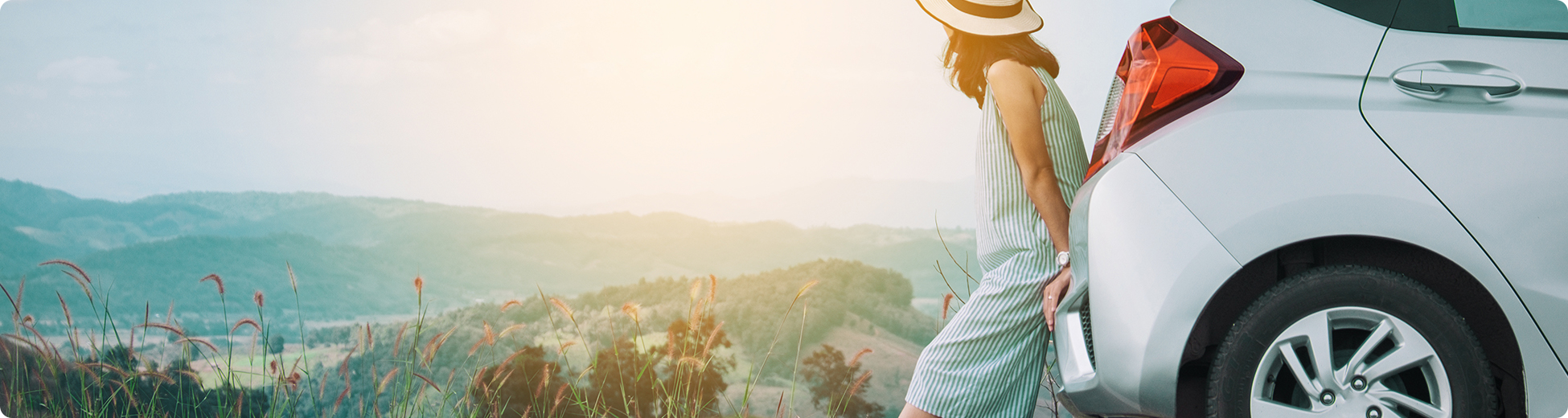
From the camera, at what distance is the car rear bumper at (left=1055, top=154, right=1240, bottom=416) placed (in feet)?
4.62

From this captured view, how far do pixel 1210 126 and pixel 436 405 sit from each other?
2.74 metres

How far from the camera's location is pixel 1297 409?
1.40 metres

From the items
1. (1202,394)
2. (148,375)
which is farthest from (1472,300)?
(148,375)

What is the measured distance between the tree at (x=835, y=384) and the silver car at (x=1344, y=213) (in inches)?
70.7

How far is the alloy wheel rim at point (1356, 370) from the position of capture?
1380mm

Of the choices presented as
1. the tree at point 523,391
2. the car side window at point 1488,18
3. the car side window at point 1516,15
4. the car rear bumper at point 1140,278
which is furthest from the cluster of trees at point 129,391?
the car side window at point 1516,15

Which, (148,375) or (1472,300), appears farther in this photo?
(148,375)

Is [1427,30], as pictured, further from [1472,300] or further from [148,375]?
[148,375]

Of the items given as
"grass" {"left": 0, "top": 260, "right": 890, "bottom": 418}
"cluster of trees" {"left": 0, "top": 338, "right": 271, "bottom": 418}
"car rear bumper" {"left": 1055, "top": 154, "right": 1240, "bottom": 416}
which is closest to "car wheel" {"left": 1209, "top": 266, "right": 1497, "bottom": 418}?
"car rear bumper" {"left": 1055, "top": 154, "right": 1240, "bottom": 416}

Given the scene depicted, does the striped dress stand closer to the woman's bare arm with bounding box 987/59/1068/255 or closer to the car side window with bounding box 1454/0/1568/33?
the woman's bare arm with bounding box 987/59/1068/255

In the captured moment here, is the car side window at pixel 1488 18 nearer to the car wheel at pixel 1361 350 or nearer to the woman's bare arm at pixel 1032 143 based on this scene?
the car wheel at pixel 1361 350

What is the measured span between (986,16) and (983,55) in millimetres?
91

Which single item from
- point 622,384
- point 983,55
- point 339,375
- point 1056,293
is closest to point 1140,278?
point 1056,293

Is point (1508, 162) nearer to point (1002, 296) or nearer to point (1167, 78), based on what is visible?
point (1167, 78)
